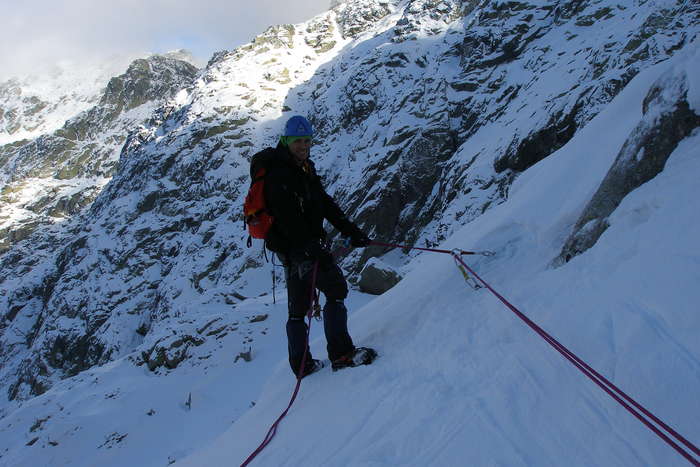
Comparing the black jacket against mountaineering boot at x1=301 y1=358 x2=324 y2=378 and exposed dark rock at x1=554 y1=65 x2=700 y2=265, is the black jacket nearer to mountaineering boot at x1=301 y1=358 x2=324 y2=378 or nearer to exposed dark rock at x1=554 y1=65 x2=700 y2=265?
mountaineering boot at x1=301 y1=358 x2=324 y2=378

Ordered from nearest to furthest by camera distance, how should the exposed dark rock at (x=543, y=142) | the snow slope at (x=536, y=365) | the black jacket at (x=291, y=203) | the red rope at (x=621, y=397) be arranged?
the red rope at (x=621, y=397) → the snow slope at (x=536, y=365) → the black jacket at (x=291, y=203) → the exposed dark rock at (x=543, y=142)

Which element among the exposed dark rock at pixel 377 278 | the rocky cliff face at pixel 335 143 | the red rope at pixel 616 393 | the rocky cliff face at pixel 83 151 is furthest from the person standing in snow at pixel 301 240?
the rocky cliff face at pixel 83 151

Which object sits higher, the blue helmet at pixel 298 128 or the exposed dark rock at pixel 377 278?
the blue helmet at pixel 298 128

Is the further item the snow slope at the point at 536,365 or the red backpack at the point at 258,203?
the red backpack at the point at 258,203

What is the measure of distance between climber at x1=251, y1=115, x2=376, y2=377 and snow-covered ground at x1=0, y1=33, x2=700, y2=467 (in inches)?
11.5

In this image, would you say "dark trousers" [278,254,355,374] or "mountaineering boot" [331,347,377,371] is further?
"dark trousers" [278,254,355,374]

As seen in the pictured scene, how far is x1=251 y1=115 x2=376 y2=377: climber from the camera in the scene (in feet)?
12.0

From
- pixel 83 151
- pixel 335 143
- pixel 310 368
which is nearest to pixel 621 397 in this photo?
pixel 310 368

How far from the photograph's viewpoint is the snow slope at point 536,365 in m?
1.89

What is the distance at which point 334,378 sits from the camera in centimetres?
377

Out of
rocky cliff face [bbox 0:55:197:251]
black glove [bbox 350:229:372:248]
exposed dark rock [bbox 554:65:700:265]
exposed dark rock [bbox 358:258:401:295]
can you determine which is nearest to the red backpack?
black glove [bbox 350:229:372:248]

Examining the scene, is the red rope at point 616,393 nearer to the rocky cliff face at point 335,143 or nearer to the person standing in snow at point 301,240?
the person standing in snow at point 301,240

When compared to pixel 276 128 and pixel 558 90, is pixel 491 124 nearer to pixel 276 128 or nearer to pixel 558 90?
pixel 558 90

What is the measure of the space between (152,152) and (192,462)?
209 ft
